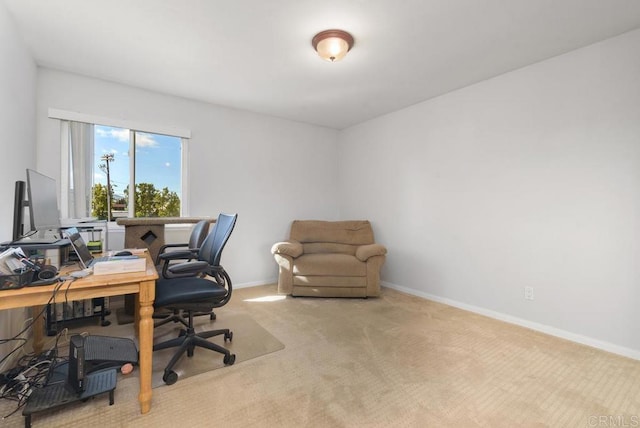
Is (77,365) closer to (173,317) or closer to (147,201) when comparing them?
(173,317)

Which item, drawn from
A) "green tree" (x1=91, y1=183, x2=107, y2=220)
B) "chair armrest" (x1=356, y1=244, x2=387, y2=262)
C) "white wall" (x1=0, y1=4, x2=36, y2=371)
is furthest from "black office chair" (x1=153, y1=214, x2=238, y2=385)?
"chair armrest" (x1=356, y1=244, x2=387, y2=262)

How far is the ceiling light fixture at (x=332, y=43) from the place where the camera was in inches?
86.7

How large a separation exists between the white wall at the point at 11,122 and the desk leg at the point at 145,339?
1114 millimetres

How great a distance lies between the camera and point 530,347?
7.61ft

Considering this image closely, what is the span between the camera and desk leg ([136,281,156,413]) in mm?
1539

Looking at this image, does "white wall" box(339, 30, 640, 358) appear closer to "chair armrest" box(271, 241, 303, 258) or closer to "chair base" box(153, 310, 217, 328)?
"chair armrest" box(271, 241, 303, 258)

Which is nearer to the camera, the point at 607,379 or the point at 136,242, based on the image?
the point at 607,379

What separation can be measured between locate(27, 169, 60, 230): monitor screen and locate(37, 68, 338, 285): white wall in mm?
1161

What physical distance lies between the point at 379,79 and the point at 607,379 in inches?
119

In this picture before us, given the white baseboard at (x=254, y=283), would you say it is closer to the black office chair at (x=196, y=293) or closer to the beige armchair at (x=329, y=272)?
the beige armchair at (x=329, y=272)

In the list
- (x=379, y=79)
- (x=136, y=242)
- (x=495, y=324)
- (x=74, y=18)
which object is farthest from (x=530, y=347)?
(x=74, y=18)

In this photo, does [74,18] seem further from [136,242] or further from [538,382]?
[538,382]

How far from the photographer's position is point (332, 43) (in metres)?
2.24

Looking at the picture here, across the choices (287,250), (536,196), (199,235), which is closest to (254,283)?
(287,250)
